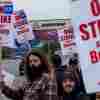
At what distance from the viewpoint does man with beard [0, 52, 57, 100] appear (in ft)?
4.52

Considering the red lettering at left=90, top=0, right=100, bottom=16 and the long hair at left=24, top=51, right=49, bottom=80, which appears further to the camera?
the long hair at left=24, top=51, right=49, bottom=80

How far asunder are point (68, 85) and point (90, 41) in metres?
0.25

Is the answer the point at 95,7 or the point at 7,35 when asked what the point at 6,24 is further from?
the point at 95,7

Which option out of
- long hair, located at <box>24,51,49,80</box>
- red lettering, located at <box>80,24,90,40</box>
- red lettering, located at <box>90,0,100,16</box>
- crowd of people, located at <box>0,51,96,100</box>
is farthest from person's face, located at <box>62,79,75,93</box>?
red lettering, located at <box>90,0,100,16</box>

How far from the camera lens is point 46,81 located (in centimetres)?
138

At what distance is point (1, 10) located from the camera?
1.39m

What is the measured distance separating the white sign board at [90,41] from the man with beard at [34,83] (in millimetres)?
193

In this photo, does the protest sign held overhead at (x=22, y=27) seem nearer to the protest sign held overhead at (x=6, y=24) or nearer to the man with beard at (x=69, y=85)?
the protest sign held overhead at (x=6, y=24)

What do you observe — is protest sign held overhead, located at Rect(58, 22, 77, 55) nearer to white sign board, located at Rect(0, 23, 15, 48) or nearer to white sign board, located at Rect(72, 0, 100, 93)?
white sign board, located at Rect(72, 0, 100, 93)

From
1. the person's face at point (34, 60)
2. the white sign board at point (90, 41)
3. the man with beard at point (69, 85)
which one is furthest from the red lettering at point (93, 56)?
the person's face at point (34, 60)

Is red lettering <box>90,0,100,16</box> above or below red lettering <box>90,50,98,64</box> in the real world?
above

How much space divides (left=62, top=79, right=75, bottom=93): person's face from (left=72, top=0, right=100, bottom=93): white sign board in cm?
9

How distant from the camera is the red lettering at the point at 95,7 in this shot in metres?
1.26

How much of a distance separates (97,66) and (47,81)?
0.86 feet
